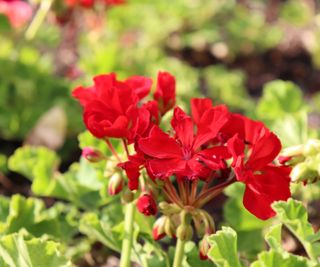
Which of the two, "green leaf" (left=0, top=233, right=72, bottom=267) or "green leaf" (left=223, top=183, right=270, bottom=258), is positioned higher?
"green leaf" (left=0, top=233, right=72, bottom=267)

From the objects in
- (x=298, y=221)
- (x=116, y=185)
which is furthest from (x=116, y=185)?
(x=298, y=221)

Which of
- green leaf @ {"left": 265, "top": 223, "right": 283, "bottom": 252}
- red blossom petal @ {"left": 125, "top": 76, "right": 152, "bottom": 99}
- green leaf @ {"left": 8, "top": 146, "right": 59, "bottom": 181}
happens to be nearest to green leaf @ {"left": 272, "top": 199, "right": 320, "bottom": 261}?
green leaf @ {"left": 265, "top": 223, "right": 283, "bottom": 252}

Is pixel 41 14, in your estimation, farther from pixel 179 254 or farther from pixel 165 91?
pixel 179 254

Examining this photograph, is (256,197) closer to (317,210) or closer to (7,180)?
(317,210)

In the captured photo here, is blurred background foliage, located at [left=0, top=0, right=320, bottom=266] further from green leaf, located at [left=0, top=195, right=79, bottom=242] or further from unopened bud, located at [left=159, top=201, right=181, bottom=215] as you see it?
unopened bud, located at [left=159, top=201, right=181, bottom=215]

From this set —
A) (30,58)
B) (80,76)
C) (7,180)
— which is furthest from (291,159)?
(80,76)

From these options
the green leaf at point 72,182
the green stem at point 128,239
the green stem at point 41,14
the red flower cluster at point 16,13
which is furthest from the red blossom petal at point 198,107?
the red flower cluster at point 16,13
